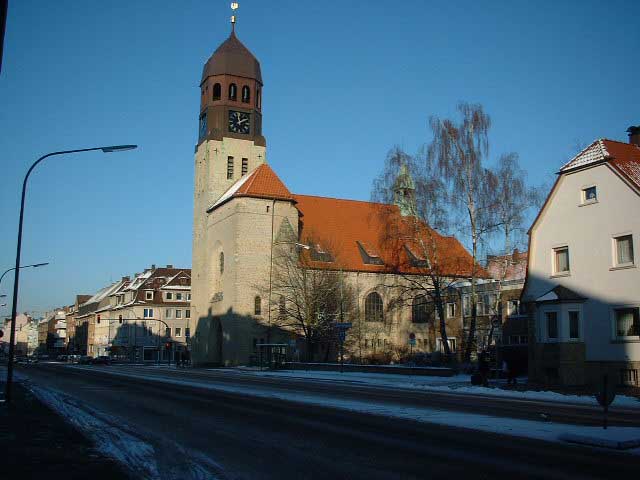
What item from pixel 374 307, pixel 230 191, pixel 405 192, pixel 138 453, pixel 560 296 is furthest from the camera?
pixel 374 307

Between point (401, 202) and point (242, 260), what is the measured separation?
24450 mm

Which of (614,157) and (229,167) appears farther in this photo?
(229,167)

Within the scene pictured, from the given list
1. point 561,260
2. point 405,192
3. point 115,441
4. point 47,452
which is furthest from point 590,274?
point 47,452

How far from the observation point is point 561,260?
32281 millimetres

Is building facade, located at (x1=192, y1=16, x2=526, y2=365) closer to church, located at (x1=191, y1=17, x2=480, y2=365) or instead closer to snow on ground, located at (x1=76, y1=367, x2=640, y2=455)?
church, located at (x1=191, y1=17, x2=480, y2=365)

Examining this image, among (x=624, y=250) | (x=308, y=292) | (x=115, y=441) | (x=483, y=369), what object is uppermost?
(x=624, y=250)

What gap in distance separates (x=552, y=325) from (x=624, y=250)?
458 centimetres

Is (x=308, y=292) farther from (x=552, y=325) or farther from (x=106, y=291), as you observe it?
(x=106, y=291)

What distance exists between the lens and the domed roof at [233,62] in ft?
221

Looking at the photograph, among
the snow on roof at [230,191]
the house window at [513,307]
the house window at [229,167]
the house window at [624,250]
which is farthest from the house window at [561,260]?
the house window at [229,167]

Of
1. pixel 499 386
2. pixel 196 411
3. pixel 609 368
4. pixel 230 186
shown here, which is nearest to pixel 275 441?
pixel 196 411

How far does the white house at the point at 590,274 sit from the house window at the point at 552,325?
0.04m

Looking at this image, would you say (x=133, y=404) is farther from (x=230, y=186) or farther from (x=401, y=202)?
(x=230, y=186)

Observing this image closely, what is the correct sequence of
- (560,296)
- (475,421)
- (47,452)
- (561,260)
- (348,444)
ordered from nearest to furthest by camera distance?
(47,452), (348,444), (475,421), (560,296), (561,260)
